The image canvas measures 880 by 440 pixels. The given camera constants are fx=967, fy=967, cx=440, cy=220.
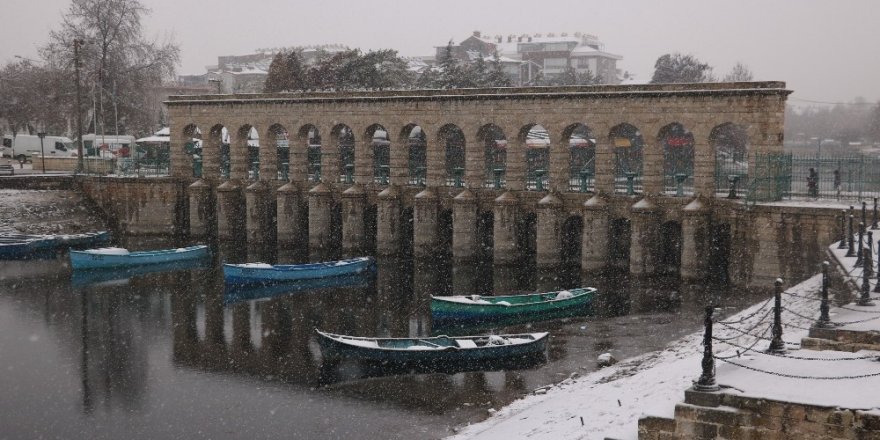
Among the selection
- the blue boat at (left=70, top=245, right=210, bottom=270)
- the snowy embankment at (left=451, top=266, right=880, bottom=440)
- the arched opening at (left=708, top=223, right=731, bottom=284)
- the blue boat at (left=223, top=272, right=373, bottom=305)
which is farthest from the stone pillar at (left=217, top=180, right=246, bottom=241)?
the snowy embankment at (left=451, top=266, right=880, bottom=440)

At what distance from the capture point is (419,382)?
2683 centimetres

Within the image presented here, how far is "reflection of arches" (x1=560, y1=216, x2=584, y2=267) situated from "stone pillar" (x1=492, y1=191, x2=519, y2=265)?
2468 mm

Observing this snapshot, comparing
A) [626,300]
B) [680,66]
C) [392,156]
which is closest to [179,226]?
[392,156]

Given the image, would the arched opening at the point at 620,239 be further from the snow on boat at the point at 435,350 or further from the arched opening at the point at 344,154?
the snow on boat at the point at 435,350

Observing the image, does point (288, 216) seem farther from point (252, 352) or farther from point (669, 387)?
point (669, 387)

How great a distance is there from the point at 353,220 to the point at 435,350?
76.7ft

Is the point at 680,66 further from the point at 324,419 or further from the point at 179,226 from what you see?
the point at 324,419

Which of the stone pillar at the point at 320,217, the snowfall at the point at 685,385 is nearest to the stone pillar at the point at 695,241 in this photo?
the snowfall at the point at 685,385

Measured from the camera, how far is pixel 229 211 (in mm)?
54688

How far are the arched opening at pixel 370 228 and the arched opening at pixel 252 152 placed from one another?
7981mm

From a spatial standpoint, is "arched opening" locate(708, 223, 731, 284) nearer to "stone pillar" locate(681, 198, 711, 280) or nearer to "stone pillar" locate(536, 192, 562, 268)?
"stone pillar" locate(681, 198, 711, 280)

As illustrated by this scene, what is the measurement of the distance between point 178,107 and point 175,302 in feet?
74.7

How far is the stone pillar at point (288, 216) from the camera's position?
172 ft

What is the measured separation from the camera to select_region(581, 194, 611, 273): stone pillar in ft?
138
